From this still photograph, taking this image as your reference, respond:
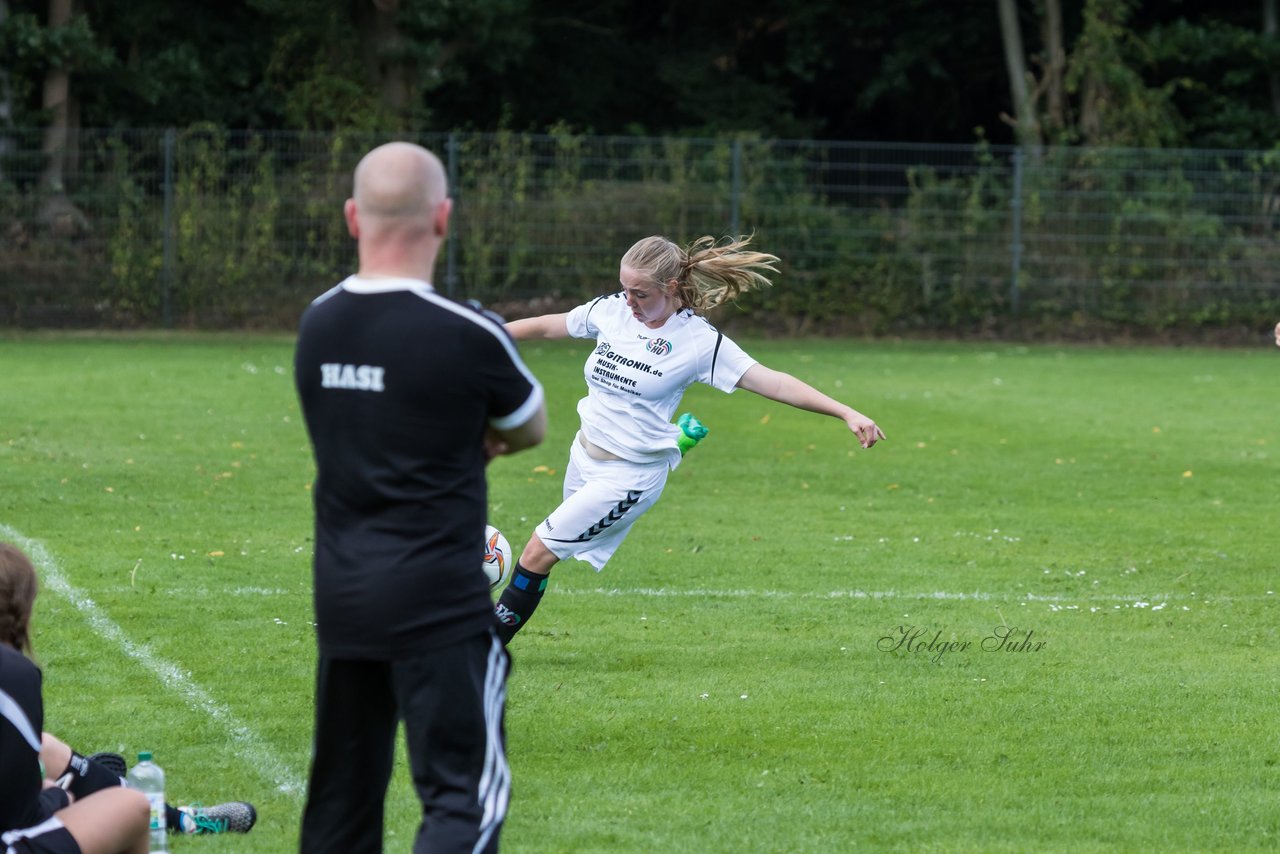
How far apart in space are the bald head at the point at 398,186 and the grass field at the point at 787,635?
2.14 meters

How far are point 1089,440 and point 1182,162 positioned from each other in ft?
42.6

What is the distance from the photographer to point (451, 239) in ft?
82.9

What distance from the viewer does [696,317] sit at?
7.35 meters

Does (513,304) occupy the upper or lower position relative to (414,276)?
lower

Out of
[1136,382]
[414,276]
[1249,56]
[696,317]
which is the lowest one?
[1136,382]

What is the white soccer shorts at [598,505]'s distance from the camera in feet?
23.2

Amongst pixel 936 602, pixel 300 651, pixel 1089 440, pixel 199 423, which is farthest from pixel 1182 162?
pixel 300 651

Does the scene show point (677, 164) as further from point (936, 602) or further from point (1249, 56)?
point (936, 602)

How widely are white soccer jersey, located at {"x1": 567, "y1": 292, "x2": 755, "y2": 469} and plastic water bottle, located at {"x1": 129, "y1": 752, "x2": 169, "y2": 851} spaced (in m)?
2.87

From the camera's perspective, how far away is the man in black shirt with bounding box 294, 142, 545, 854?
3609 millimetres

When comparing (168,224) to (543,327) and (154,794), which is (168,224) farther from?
(154,794)

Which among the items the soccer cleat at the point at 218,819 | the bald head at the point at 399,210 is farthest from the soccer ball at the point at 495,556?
the bald head at the point at 399,210

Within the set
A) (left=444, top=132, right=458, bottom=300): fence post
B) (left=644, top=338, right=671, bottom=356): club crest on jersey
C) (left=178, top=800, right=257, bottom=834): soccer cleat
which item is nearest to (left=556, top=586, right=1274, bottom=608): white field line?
(left=644, top=338, right=671, bottom=356): club crest on jersey

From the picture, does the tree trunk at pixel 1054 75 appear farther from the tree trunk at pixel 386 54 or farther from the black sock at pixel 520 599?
the black sock at pixel 520 599
